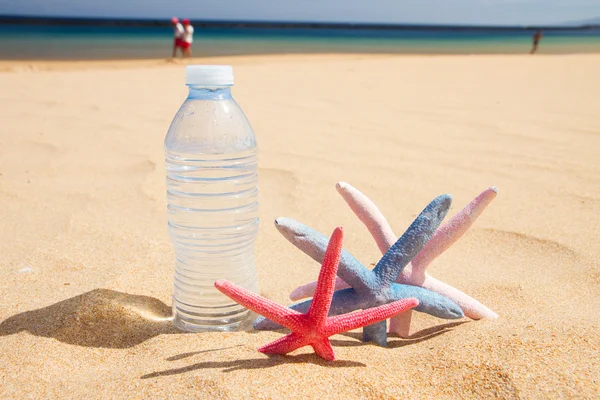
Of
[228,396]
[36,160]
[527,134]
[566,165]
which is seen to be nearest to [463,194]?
[566,165]

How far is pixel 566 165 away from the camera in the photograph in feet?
12.8

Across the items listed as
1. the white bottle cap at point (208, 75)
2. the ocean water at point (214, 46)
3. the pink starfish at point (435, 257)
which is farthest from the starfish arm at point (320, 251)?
the ocean water at point (214, 46)

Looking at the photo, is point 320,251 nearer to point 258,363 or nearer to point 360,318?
point 360,318

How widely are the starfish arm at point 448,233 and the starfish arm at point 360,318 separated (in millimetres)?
285

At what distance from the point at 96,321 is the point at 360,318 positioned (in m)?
0.89

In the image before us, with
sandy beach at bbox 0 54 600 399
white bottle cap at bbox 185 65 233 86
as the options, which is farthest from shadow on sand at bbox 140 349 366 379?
white bottle cap at bbox 185 65 233 86

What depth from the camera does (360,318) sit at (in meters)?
1.56

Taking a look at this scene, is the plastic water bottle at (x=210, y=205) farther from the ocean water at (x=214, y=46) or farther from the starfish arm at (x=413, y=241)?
the ocean water at (x=214, y=46)

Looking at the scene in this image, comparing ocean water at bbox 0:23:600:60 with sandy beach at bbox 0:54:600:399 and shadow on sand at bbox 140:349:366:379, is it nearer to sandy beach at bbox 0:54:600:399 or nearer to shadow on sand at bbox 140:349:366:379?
sandy beach at bbox 0:54:600:399

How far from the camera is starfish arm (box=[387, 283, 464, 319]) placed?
176 cm

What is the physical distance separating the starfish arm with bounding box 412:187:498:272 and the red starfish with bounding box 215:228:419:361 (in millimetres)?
277

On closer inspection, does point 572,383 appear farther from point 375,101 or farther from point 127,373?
point 375,101

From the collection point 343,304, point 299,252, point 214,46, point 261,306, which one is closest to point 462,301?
point 343,304

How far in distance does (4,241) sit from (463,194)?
7.90ft
